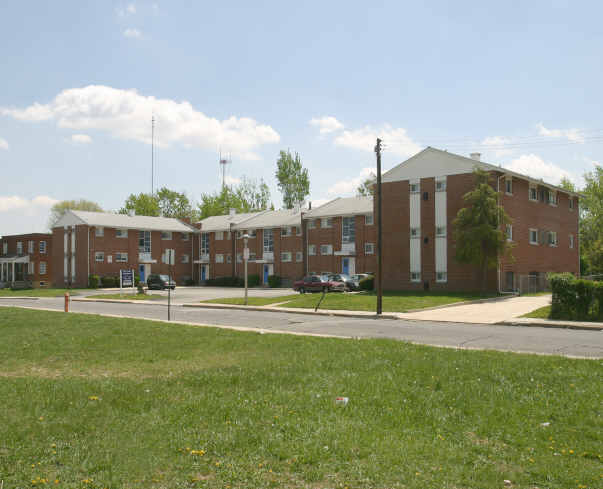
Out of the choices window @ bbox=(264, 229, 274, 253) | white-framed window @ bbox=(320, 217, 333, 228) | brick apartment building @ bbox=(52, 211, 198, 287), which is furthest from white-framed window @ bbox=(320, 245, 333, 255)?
brick apartment building @ bbox=(52, 211, 198, 287)

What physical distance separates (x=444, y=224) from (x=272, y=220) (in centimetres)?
2652

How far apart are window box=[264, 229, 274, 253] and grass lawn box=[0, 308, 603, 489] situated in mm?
47451

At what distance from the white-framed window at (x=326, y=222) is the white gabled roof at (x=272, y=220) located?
3.14 metres

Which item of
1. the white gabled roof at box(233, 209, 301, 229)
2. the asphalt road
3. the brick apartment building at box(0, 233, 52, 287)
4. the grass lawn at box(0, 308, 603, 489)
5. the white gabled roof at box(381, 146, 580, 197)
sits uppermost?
the white gabled roof at box(381, 146, 580, 197)

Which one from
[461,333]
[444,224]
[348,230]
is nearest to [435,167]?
[444,224]

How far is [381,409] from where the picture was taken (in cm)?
688

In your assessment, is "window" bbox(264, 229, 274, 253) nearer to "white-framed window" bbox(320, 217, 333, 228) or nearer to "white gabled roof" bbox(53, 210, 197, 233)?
"white-framed window" bbox(320, 217, 333, 228)

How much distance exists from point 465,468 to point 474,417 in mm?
1574

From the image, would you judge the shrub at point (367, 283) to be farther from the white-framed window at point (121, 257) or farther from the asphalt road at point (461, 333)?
the white-framed window at point (121, 257)

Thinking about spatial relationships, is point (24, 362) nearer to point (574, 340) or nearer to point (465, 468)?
point (465, 468)

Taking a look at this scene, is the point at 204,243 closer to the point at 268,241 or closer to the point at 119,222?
the point at 119,222

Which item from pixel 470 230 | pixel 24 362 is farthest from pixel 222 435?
pixel 470 230

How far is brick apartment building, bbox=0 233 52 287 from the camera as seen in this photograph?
64250 millimetres

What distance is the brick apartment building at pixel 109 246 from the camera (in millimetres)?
58031
